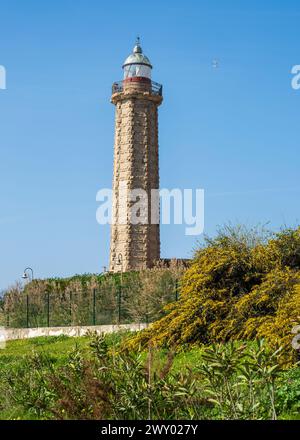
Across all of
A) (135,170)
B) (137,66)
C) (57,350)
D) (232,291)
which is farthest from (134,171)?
(232,291)

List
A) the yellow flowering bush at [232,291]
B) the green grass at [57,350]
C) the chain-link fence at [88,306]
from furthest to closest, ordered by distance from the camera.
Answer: the chain-link fence at [88,306] < the yellow flowering bush at [232,291] < the green grass at [57,350]

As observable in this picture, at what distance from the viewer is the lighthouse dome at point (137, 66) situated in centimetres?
4478

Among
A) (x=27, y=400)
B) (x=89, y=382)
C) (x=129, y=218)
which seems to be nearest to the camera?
(x=89, y=382)

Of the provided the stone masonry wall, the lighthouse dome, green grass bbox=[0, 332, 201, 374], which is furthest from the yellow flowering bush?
the lighthouse dome

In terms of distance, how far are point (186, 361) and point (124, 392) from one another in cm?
733

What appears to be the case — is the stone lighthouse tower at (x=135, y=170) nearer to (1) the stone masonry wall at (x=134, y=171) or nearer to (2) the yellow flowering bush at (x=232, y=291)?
(1) the stone masonry wall at (x=134, y=171)

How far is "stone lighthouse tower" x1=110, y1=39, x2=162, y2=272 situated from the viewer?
44125 mm

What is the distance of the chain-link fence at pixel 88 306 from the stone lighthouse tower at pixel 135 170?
30.6 ft

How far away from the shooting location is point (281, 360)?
44.4 ft

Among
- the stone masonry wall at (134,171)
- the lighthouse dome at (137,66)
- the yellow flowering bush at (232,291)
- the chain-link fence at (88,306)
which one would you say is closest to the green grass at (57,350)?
the yellow flowering bush at (232,291)

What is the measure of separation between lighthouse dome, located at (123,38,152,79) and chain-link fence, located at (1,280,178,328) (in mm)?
15623

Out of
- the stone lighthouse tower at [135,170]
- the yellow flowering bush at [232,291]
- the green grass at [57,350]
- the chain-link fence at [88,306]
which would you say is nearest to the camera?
the green grass at [57,350]
